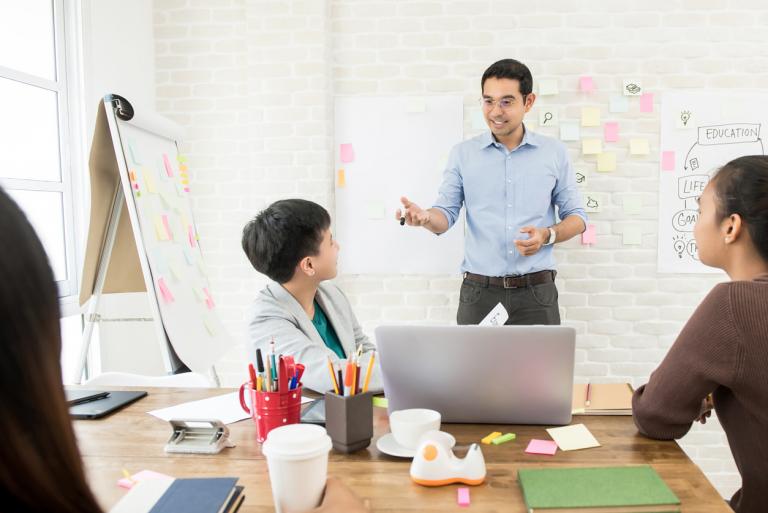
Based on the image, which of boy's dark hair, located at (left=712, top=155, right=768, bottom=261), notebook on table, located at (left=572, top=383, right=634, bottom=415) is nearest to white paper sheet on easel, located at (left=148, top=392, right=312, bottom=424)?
notebook on table, located at (left=572, top=383, right=634, bottom=415)

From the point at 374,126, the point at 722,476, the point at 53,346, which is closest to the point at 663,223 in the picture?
the point at 722,476

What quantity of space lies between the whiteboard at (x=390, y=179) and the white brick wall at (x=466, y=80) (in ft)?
0.25

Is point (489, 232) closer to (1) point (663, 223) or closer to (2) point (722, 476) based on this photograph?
(1) point (663, 223)

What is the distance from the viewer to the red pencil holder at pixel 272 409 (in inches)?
47.9

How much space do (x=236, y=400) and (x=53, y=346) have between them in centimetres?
102

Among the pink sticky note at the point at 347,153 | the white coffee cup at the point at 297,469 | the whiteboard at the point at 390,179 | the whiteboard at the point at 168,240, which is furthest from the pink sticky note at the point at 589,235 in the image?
the white coffee cup at the point at 297,469

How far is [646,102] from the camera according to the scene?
3213mm

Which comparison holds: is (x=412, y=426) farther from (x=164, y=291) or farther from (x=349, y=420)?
(x=164, y=291)

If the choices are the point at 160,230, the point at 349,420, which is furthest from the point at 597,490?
the point at 160,230

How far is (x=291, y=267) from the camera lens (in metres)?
1.78

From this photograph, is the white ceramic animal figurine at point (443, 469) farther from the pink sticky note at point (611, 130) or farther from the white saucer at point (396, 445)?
the pink sticky note at point (611, 130)

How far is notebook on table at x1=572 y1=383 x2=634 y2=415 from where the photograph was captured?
139 centimetres

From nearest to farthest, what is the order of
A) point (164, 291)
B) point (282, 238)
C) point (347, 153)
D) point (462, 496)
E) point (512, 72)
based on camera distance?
1. point (462, 496)
2. point (282, 238)
3. point (164, 291)
4. point (512, 72)
5. point (347, 153)

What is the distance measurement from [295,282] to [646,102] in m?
2.34
